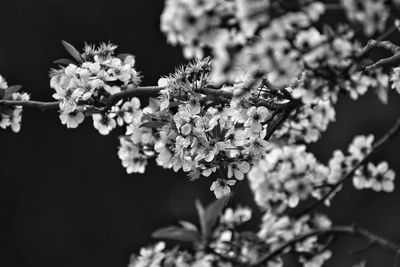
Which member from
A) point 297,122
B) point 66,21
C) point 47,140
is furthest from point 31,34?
point 297,122

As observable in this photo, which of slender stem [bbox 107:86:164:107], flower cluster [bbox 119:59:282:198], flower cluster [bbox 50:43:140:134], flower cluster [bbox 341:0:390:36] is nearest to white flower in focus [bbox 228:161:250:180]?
flower cluster [bbox 119:59:282:198]

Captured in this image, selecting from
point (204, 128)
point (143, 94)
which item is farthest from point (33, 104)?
point (204, 128)

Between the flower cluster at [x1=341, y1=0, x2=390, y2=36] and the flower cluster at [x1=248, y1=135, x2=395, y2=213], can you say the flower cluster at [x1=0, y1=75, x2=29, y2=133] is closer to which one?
the flower cluster at [x1=248, y1=135, x2=395, y2=213]

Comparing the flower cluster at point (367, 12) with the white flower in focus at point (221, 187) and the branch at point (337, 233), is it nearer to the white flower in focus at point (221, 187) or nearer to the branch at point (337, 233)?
the branch at point (337, 233)

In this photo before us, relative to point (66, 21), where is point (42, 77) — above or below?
below

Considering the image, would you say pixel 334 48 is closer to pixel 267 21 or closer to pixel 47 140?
pixel 267 21

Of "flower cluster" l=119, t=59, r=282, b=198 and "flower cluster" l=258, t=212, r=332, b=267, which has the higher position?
"flower cluster" l=119, t=59, r=282, b=198
